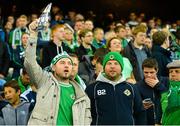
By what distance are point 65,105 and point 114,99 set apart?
742 millimetres

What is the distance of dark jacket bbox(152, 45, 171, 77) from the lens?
35.3 ft

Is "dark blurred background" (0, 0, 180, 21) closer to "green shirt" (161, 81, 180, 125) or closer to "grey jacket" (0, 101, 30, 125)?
"grey jacket" (0, 101, 30, 125)

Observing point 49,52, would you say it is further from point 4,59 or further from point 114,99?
point 114,99

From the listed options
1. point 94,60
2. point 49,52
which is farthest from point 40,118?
point 49,52

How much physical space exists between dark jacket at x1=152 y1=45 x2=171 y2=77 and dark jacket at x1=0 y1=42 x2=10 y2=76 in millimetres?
3088

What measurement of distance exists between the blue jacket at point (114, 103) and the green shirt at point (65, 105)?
0.45m

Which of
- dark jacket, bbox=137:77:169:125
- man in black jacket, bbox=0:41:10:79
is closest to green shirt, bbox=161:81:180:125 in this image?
dark jacket, bbox=137:77:169:125

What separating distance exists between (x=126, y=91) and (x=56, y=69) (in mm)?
1031

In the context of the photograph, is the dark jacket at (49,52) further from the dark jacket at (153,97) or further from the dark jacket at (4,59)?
the dark jacket at (153,97)

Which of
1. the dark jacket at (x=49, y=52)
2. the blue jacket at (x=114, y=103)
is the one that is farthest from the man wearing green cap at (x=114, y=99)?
the dark jacket at (x=49, y=52)

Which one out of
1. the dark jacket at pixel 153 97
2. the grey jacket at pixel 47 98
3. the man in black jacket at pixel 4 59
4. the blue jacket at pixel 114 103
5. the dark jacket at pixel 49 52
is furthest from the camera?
the man in black jacket at pixel 4 59

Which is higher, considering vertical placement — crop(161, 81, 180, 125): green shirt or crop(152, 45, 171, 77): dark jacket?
crop(152, 45, 171, 77): dark jacket

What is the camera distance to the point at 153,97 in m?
8.72

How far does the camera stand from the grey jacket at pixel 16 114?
27.7ft
